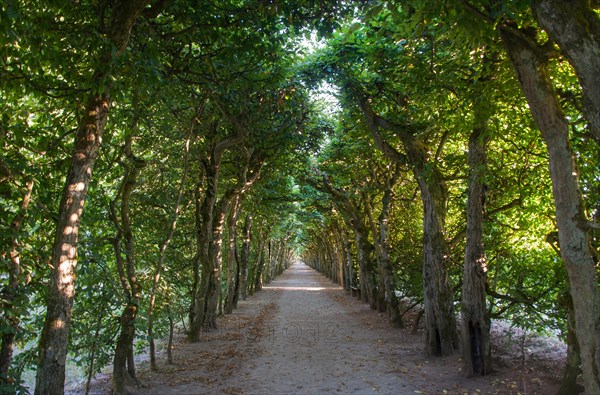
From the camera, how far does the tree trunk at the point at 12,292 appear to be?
4.43 meters

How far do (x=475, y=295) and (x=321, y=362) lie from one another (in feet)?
13.0

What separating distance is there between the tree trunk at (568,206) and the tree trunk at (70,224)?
4.29m

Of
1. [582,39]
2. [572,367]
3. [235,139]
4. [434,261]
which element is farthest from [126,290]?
[582,39]

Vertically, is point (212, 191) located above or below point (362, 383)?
above

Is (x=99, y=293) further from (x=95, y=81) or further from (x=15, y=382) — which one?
(x=95, y=81)

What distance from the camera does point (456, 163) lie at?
1044cm

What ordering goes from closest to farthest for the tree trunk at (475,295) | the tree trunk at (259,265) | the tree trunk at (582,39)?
the tree trunk at (582,39) < the tree trunk at (475,295) < the tree trunk at (259,265)

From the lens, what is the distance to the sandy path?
26.6 feet

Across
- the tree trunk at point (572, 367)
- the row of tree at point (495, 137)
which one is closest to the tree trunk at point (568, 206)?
the row of tree at point (495, 137)

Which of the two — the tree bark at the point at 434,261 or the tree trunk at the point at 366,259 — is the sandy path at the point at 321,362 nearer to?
the tree bark at the point at 434,261

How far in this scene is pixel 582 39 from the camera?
3492mm

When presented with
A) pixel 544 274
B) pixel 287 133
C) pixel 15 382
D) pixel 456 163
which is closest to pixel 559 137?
pixel 544 274

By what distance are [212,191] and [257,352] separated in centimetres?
466

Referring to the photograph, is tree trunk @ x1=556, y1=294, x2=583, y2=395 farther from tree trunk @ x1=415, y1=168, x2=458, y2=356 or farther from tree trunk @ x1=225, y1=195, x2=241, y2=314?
tree trunk @ x1=225, y1=195, x2=241, y2=314
